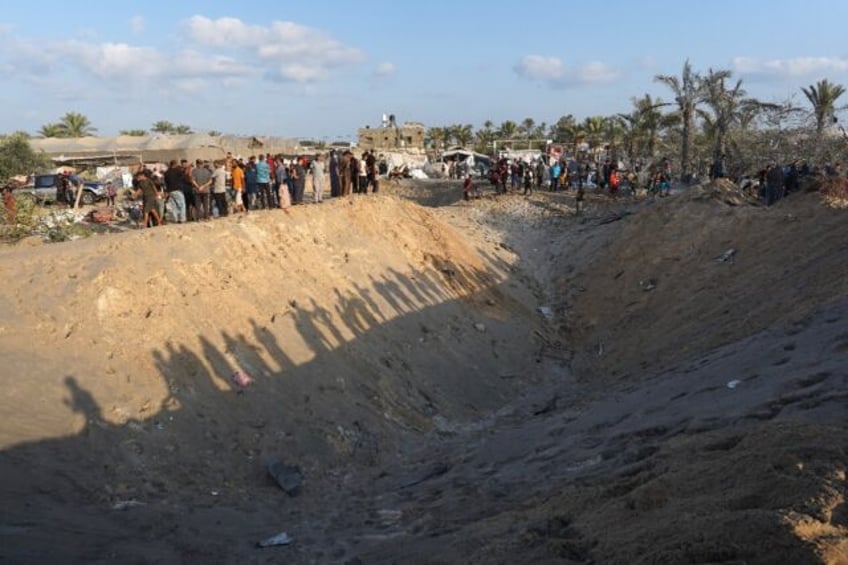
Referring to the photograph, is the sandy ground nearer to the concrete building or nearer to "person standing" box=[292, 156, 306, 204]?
"person standing" box=[292, 156, 306, 204]

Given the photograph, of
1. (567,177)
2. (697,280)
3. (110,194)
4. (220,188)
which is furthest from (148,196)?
(567,177)

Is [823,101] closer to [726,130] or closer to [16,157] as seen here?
[726,130]

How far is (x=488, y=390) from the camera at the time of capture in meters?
12.5

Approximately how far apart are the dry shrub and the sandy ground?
1.14ft

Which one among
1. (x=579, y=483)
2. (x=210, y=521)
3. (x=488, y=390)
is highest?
(x=579, y=483)

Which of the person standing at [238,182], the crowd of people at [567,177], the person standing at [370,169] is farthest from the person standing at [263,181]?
the crowd of people at [567,177]

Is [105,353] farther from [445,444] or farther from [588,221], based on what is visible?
[588,221]

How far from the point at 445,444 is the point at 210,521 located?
3.97m

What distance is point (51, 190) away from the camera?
83.6 feet

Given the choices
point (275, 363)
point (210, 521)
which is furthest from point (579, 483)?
point (275, 363)

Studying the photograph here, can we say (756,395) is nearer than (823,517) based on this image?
No

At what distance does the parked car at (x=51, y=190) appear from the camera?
24.7 metres

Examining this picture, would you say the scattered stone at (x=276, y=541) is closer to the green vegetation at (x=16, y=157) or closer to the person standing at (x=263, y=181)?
the person standing at (x=263, y=181)

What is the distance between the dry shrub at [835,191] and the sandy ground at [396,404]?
346 mm
